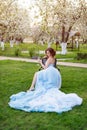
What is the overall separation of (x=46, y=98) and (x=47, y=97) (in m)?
0.05

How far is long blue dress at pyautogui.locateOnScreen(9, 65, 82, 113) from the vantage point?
6701mm

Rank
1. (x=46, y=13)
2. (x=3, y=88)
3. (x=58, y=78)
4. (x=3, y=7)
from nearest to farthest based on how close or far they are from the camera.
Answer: (x=58, y=78) < (x=3, y=88) < (x=46, y=13) < (x=3, y=7)

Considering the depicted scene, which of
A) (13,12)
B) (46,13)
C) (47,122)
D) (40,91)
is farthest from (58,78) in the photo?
(13,12)

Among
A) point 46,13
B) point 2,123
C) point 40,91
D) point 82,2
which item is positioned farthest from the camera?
point 46,13

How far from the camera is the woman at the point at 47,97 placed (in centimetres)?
672

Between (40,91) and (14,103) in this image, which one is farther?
(40,91)

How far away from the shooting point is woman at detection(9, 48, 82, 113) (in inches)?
265

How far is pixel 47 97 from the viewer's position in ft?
23.8

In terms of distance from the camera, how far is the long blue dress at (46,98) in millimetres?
6701

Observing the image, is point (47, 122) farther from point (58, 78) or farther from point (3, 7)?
point (3, 7)

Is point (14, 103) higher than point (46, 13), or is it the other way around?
point (46, 13)

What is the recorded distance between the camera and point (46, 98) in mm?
7195

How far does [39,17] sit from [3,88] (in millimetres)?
16645

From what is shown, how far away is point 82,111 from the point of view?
6.64 metres
